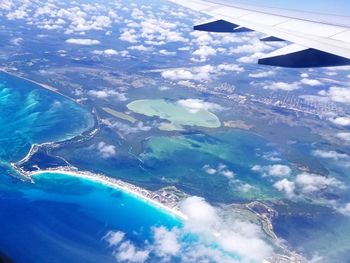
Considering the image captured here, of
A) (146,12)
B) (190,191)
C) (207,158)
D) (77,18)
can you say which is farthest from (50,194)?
(146,12)

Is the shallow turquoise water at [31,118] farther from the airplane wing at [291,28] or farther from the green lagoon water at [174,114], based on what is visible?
the airplane wing at [291,28]

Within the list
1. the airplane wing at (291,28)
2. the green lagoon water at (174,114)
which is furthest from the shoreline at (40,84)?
the airplane wing at (291,28)

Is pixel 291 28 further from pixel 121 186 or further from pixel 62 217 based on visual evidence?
pixel 121 186

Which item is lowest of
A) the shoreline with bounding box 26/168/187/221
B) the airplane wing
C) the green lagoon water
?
the green lagoon water

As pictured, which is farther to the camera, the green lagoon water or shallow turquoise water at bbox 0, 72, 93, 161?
the green lagoon water

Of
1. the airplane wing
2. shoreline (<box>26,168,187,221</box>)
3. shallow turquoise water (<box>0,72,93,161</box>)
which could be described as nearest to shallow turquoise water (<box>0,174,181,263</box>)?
shoreline (<box>26,168,187,221</box>)

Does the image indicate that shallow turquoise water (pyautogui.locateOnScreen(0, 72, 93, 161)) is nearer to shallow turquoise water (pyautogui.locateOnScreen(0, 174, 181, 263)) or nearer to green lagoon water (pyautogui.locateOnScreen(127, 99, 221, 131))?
shallow turquoise water (pyautogui.locateOnScreen(0, 174, 181, 263))

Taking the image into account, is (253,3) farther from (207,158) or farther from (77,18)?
(77,18)
